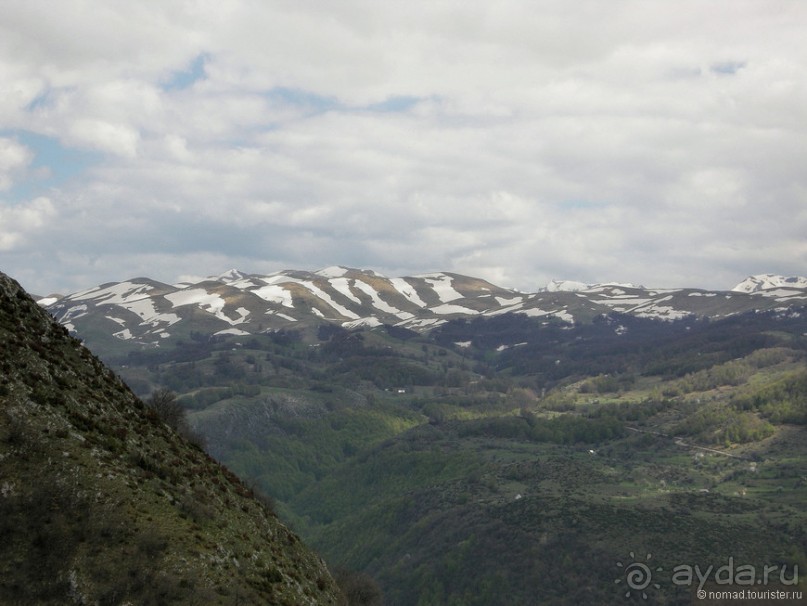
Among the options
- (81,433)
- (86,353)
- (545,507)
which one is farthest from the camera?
(545,507)

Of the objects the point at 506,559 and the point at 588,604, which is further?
the point at 506,559

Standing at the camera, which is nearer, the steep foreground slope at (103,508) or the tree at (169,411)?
the steep foreground slope at (103,508)

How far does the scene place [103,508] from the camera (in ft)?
112

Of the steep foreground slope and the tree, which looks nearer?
the steep foreground slope

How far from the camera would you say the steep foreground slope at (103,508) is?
31.5 metres

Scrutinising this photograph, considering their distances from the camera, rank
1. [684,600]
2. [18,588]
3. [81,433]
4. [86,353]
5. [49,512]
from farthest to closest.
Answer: [684,600]
[86,353]
[81,433]
[49,512]
[18,588]

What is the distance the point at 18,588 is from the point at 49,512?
3.48m

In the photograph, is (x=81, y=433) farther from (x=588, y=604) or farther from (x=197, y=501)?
(x=588, y=604)

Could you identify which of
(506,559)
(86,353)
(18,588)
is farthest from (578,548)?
(18,588)

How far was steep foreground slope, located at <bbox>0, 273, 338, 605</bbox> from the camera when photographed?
31.5 m

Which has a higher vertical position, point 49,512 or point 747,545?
point 49,512

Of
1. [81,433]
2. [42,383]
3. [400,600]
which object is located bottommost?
[400,600]

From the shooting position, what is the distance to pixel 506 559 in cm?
16538

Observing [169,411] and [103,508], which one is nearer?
[103,508]
